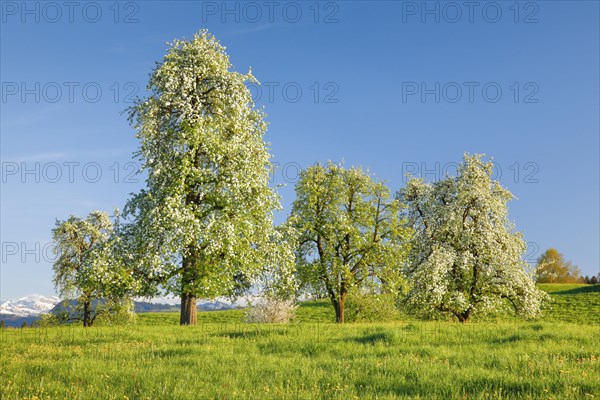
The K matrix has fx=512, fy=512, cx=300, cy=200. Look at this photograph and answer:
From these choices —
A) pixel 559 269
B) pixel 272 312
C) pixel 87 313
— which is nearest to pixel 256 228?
pixel 272 312

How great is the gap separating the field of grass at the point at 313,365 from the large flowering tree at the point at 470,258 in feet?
53.3

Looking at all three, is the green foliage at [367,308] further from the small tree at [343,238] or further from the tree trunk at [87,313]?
the tree trunk at [87,313]

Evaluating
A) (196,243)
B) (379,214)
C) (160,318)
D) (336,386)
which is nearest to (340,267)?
(379,214)

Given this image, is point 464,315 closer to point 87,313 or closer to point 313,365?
point 313,365

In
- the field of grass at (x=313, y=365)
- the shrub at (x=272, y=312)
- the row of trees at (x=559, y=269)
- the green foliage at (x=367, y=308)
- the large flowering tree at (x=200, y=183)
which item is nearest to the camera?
the field of grass at (x=313, y=365)

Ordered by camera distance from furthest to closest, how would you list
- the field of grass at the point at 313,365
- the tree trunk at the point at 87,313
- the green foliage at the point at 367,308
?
1. the tree trunk at the point at 87,313
2. the green foliage at the point at 367,308
3. the field of grass at the point at 313,365

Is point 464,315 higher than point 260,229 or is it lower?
lower

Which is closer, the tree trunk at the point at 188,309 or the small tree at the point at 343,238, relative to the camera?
the tree trunk at the point at 188,309

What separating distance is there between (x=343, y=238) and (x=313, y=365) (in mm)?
25093

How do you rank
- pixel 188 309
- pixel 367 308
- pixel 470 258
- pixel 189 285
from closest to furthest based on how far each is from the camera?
pixel 189 285, pixel 188 309, pixel 470 258, pixel 367 308

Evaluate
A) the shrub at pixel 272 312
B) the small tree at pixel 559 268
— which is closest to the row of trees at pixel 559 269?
the small tree at pixel 559 268

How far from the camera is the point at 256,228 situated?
3003 cm

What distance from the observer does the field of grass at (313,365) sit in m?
10.3

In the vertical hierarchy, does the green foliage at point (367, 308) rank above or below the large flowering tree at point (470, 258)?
below
